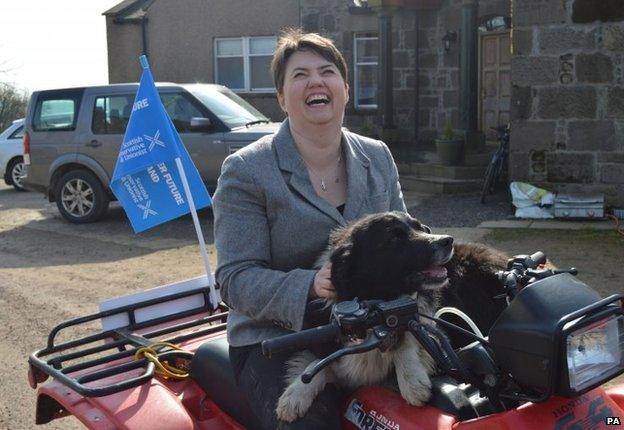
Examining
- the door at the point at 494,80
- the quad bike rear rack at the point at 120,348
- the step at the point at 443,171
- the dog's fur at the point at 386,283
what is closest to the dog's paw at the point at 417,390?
the dog's fur at the point at 386,283

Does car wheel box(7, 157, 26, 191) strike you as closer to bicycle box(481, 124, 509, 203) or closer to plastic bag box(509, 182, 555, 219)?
bicycle box(481, 124, 509, 203)

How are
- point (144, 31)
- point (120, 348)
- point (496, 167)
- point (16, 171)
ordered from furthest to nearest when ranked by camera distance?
point (144, 31)
point (16, 171)
point (496, 167)
point (120, 348)

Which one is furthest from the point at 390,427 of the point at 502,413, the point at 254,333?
the point at 254,333

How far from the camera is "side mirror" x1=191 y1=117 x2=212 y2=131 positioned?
1192cm

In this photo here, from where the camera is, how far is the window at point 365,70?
62.5 feet

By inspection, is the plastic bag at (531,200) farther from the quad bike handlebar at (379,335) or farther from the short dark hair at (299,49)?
the quad bike handlebar at (379,335)

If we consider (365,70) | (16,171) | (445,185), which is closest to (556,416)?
(445,185)

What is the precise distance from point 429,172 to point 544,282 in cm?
Answer: 1265

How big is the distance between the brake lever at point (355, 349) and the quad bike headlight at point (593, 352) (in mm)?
445

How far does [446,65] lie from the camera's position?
17.5 metres

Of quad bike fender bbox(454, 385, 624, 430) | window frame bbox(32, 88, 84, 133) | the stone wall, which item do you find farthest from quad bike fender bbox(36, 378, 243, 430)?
window frame bbox(32, 88, 84, 133)

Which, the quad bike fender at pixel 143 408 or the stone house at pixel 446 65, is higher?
the stone house at pixel 446 65

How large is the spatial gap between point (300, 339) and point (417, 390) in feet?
1.25

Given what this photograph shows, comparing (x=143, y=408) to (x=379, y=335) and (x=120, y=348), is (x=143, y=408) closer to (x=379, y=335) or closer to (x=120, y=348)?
(x=120, y=348)
